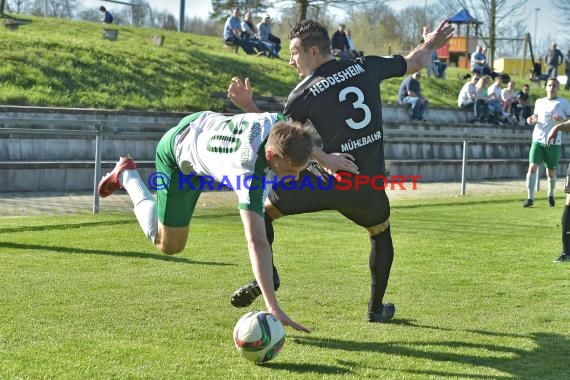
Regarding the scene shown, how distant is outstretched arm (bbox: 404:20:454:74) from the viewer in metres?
6.78

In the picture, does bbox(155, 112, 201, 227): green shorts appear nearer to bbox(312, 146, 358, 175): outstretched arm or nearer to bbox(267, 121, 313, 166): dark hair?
bbox(312, 146, 358, 175): outstretched arm

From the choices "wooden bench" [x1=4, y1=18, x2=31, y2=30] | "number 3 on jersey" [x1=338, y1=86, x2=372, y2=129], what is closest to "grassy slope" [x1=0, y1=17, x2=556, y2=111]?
"wooden bench" [x1=4, y1=18, x2=31, y2=30]

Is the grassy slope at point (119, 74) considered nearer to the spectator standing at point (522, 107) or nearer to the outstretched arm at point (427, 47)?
the spectator standing at point (522, 107)

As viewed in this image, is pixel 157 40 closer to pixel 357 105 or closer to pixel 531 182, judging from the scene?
pixel 531 182

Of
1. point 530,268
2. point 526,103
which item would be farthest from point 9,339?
point 526,103

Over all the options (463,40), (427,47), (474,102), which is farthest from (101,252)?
(463,40)

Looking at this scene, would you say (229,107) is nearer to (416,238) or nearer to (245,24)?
(245,24)

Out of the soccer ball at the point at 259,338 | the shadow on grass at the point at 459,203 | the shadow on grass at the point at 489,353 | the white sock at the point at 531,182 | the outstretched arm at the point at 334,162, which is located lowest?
the shadow on grass at the point at 459,203

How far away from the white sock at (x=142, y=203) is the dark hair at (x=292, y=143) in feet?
5.97

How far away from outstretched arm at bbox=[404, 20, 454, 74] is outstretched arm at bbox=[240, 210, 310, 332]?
216 centimetres

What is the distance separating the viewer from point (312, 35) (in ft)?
20.6

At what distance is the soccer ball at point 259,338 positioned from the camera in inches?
202

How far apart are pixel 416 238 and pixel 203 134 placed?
6.27 metres

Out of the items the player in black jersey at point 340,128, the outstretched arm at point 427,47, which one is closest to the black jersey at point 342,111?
the player in black jersey at point 340,128
